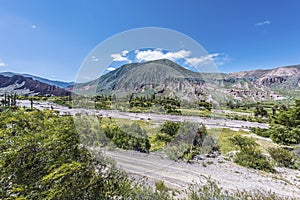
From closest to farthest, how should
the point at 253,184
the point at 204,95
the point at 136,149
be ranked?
the point at 204,95, the point at 253,184, the point at 136,149

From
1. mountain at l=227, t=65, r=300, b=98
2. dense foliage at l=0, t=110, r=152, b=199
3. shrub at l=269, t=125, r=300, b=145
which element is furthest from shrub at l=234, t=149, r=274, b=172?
mountain at l=227, t=65, r=300, b=98

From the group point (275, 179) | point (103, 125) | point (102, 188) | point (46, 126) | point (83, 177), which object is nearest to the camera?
point (83, 177)

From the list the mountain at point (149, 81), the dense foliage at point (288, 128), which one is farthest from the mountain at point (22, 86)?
the mountain at point (149, 81)

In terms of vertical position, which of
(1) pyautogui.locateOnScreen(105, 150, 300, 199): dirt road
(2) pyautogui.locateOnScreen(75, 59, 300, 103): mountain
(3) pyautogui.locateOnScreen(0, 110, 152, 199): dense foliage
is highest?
(2) pyautogui.locateOnScreen(75, 59, 300, 103): mountain

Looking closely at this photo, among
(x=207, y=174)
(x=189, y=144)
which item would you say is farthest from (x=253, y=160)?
(x=189, y=144)

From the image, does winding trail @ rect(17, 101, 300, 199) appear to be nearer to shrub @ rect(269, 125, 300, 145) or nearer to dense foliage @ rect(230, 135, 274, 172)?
dense foliage @ rect(230, 135, 274, 172)

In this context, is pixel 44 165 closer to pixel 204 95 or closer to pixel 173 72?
pixel 173 72

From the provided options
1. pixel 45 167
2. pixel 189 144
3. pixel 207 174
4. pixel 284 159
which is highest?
pixel 45 167

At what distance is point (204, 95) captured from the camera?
5.34 metres

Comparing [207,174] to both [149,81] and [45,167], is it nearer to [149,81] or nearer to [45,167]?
[149,81]

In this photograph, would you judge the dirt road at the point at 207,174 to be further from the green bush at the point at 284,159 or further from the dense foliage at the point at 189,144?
the green bush at the point at 284,159

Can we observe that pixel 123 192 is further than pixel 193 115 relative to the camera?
No

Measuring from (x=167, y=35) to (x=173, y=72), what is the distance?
2.67ft

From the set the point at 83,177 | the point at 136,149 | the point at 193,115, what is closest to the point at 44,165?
the point at 83,177
